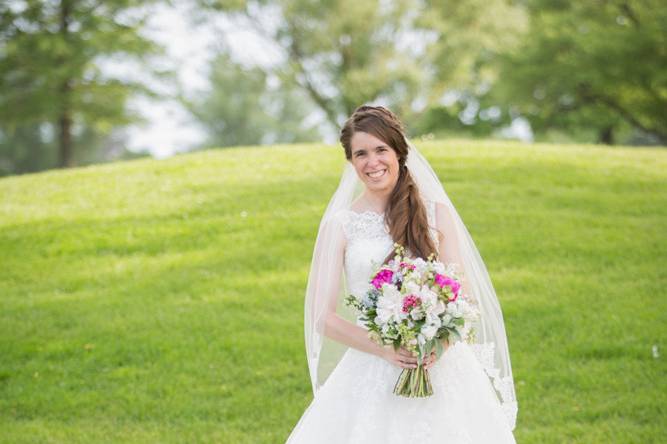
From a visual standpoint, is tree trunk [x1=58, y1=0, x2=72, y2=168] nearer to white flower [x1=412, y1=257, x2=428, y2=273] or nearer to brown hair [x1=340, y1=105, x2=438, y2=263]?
brown hair [x1=340, y1=105, x2=438, y2=263]

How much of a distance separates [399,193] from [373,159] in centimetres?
29

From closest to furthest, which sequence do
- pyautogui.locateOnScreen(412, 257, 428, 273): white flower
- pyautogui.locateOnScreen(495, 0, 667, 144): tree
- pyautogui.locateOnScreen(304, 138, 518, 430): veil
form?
pyautogui.locateOnScreen(412, 257, 428, 273): white flower → pyautogui.locateOnScreen(304, 138, 518, 430): veil → pyautogui.locateOnScreen(495, 0, 667, 144): tree

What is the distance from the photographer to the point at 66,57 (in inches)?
978

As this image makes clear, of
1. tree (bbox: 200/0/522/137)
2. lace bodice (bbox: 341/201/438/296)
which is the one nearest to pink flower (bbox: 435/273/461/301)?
lace bodice (bbox: 341/201/438/296)

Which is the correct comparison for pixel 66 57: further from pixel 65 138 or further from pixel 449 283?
pixel 449 283

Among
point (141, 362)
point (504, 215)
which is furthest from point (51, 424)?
point (504, 215)

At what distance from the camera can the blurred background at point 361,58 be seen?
25.5 meters

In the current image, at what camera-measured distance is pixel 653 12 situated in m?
30.2

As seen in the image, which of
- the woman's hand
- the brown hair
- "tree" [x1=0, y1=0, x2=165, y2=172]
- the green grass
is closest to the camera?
the woman's hand

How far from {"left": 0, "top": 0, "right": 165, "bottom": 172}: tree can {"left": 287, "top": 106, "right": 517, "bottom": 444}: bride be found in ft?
72.5

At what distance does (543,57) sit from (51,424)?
31005mm

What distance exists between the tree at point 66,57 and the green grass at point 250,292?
10.7 m

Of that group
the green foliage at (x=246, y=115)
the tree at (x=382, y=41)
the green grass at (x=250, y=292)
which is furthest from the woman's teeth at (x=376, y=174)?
the green foliage at (x=246, y=115)

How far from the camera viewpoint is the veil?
14.5 ft
